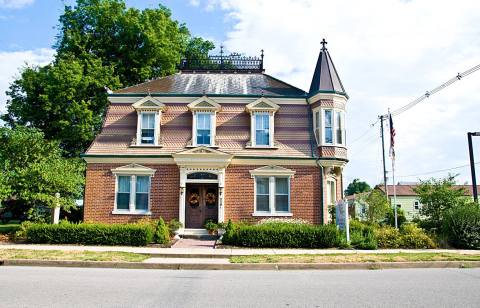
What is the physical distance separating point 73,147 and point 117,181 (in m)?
10.9

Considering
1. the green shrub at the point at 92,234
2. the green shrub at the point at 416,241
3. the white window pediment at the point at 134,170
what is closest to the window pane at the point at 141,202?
the white window pediment at the point at 134,170

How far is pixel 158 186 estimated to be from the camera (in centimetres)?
2180

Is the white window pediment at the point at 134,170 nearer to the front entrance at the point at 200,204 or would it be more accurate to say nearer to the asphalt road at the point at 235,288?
the front entrance at the point at 200,204

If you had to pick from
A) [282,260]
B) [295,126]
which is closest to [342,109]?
[295,126]

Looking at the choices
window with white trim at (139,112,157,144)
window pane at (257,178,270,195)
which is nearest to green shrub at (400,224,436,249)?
window pane at (257,178,270,195)

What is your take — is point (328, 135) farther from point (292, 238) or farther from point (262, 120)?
point (292, 238)

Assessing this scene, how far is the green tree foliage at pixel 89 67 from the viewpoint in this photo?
91.9 feet

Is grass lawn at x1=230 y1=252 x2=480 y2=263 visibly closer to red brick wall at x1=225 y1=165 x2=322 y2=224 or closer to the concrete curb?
the concrete curb

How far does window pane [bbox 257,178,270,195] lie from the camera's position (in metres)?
22.0

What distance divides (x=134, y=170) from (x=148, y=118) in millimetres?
3013

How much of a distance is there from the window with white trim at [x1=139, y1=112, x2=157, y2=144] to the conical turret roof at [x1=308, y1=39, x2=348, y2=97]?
8.77 meters

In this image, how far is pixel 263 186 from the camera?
22.1m

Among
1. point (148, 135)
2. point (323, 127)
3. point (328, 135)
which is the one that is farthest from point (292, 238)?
point (148, 135)

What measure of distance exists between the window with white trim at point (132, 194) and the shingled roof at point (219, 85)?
5.05 metres
